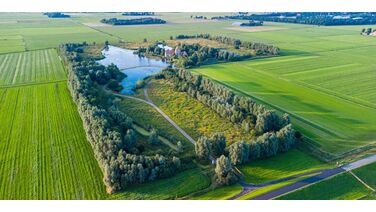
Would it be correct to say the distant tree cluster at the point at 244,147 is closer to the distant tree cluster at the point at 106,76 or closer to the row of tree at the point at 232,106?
the row of tree at the point at 232,106

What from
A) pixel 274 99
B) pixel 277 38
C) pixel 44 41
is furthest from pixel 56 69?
pixel 277 38

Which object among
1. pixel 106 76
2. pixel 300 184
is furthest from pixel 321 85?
pixel 106 76

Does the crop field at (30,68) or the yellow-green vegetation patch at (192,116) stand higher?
the crop field at (30,68)

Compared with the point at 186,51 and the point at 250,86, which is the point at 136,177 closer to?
the point at 250,86

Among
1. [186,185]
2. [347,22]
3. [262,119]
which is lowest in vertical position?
[186,185]

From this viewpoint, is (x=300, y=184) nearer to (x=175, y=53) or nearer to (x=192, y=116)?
(x=192, y=116)

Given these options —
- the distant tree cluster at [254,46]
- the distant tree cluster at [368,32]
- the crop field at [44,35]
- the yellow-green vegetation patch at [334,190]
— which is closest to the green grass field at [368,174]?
the yellow-green vegetation patch at [334,190]
